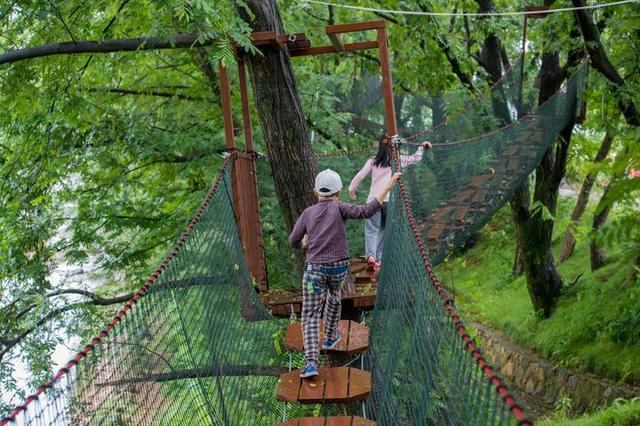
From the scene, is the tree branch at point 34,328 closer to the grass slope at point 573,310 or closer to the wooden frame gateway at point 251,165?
the wooden frame gateway at point 251,165

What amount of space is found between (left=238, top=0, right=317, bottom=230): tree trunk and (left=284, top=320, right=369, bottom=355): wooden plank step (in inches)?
42.2

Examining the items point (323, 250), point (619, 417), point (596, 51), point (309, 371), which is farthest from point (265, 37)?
point (619, 417)

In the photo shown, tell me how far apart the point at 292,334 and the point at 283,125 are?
153 centimetres

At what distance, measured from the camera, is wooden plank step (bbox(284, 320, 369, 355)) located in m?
4.41

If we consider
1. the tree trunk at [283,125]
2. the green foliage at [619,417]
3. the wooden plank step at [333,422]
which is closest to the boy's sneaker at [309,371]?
the wooden plank step at [333,422]

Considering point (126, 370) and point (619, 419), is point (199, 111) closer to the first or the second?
point (619, 419)

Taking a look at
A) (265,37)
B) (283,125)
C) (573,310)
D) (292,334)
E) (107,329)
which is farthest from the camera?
(573,310)

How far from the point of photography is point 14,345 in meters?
6.11

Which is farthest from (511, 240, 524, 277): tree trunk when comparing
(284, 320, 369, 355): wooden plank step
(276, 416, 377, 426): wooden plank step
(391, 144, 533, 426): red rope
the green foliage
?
(391, 144, 533, 426): red rope

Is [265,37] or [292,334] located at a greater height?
[265,37]

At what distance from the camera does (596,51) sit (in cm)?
690

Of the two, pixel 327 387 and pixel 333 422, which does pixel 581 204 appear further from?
pixel 333 422

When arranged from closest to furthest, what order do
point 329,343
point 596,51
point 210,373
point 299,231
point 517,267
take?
point 210,373 < point 299,231 < point 329,343 < point 596,51 < point 517,267

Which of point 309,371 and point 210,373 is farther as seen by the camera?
point 309,371
